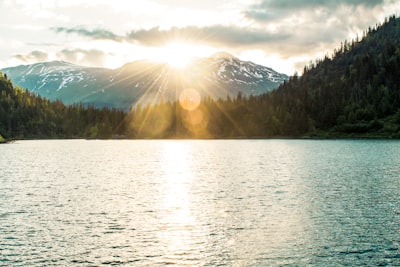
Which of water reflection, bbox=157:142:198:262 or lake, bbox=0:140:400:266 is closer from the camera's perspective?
lake, bbox=0:140:400:266

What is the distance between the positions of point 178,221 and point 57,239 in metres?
12.9

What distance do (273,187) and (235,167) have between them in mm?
36572

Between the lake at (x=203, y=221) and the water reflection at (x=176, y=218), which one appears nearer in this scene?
the lake at (x=203, y=221)

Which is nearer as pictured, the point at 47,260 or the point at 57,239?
the point at 47,260

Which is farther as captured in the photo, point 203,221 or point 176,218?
point 176,218

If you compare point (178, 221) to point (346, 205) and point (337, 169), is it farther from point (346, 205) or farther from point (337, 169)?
point (337, 169)

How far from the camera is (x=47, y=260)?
104 ft

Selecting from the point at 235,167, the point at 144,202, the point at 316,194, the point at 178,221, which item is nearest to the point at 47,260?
the point at 178,221

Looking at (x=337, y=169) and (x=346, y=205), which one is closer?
(x=346, y=205)

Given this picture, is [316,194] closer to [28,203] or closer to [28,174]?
[28,203]

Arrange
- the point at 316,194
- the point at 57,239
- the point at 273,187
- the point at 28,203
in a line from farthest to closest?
the point at 273,187 → the point at 316,194 → the point at 28,203 → the point at 57,239

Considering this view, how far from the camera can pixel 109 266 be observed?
99.6ft

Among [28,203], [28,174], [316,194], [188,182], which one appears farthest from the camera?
[28,174]

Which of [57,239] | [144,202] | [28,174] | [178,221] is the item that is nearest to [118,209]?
[144,202]
